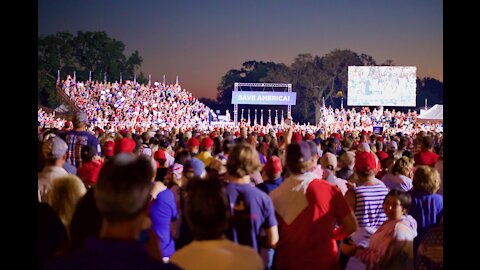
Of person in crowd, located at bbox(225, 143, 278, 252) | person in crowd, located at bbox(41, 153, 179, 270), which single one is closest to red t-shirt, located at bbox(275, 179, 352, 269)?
person in crowd, located at bbox(225, 143, 278, 252)

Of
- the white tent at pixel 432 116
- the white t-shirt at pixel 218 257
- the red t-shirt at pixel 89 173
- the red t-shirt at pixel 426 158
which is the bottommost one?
the white t-shirt at pixel 218 257

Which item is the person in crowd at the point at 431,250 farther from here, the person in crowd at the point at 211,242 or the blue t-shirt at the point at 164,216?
the blue t-shirt at the point at 164,216

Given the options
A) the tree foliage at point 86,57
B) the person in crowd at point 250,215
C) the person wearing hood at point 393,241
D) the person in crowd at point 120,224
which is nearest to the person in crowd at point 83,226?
the person in crowd at point 120,224

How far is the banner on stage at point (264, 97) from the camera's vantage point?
147 ft

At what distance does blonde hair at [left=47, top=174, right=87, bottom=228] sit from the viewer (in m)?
3.84

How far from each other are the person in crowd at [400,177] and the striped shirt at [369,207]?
1145 millimetres

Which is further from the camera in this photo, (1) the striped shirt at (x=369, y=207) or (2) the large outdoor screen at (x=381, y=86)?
(2) the large outdoor screen at (x=381, y=86)

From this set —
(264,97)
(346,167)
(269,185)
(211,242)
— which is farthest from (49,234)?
(264,97)

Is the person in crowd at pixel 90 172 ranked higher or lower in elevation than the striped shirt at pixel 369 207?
higher

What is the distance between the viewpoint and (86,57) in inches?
2404

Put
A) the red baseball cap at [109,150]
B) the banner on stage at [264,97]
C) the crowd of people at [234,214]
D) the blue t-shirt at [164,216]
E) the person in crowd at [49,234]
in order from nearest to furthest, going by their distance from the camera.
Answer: the crowd of people at [234,214] < the person in crowd at [49,234] < the blue t-shirt at [164,216] < the red baseball cap at [109,150] < the banner on stage at [264,97]
